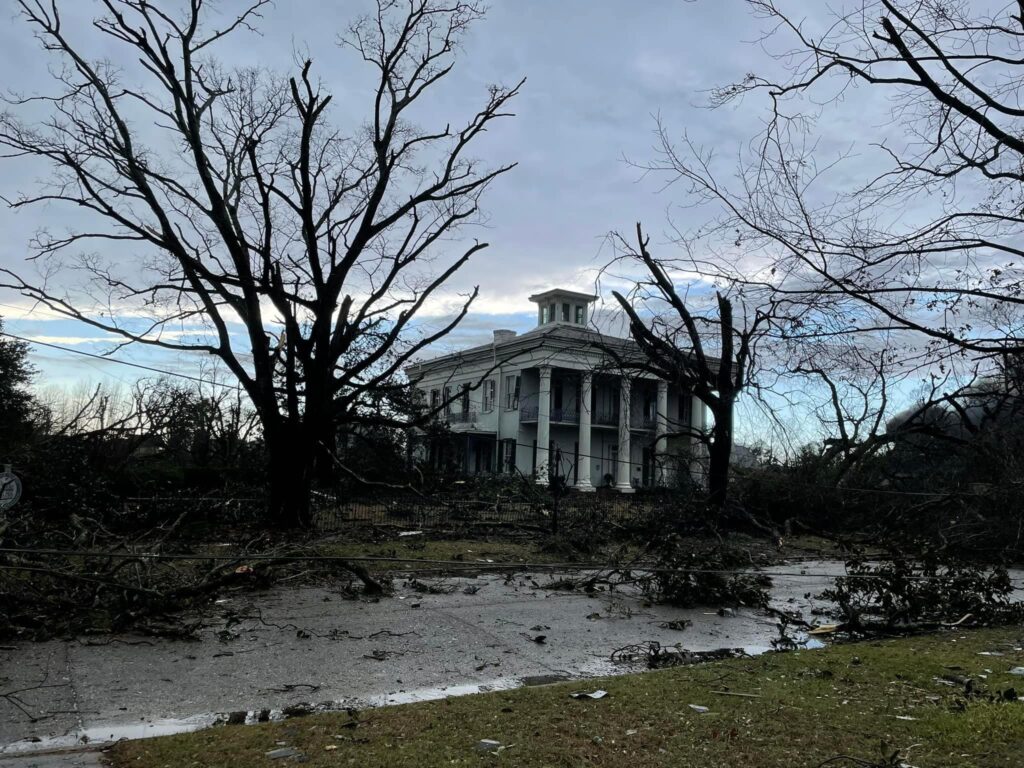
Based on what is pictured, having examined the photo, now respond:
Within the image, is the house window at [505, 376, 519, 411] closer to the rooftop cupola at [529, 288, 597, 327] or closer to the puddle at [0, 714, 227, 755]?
the rooftop cupola at [529, 288, 597, 327]

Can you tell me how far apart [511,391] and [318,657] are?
128 ft

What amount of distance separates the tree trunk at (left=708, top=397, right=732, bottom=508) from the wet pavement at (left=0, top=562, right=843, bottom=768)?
24.8ft

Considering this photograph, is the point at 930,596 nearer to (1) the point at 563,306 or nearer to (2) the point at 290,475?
(2) the point at 290,475

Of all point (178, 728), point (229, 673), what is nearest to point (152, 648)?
point (229, 673)

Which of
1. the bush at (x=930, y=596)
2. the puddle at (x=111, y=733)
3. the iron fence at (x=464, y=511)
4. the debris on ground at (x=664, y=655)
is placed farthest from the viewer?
the iron fence at (x=464, y=511)

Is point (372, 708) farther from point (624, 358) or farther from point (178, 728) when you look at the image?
point (624, 358)

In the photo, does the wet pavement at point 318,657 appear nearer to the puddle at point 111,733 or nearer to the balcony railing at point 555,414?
the puddle at point 111,733

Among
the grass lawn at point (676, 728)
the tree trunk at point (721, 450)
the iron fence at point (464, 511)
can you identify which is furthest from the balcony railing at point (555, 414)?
the grass lawn at point (676, 728)

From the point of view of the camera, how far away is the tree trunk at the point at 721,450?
1722cm

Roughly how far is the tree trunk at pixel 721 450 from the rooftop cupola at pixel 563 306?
2610 cm

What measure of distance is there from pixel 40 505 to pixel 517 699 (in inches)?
479

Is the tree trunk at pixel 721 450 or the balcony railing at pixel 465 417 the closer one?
the tree trunk at pixel 721 450

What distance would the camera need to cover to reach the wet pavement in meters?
4.98

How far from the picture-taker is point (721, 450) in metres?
17.5
